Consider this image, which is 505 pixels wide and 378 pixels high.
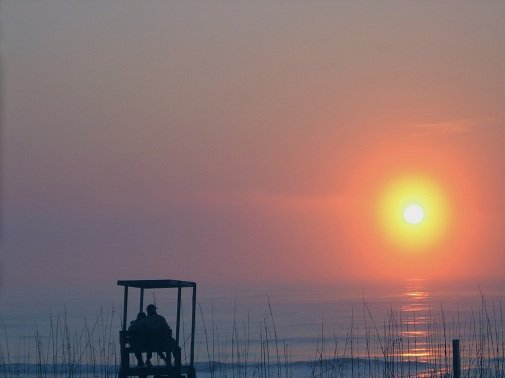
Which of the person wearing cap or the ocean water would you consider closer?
the person wearing cap

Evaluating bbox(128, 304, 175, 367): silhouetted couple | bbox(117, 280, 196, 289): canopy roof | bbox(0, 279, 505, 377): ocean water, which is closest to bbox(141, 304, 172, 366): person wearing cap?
bbox(128, 304, 175, 367): silhouetted couple

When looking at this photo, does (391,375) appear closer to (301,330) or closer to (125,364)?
(125,364)

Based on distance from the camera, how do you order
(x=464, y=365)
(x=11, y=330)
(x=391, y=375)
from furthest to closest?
(x=11, y=330), (x=464, y=365), (x=391, y=375)

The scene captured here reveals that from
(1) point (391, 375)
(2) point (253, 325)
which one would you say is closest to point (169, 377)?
(1) point (391, 375)

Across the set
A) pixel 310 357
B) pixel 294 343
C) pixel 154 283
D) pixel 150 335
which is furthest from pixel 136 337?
pixel 294 343

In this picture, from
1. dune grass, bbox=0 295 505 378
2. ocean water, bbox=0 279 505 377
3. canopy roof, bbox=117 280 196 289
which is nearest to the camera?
canopy roof, bbox=117 280 196 289

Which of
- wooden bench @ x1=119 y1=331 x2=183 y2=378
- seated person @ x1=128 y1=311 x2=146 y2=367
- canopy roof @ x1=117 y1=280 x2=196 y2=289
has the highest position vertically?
canopy roof @ x1=117 y1=280 x2=196 y2=289

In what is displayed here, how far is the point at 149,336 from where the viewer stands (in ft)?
38.4

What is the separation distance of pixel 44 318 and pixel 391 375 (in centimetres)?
4498

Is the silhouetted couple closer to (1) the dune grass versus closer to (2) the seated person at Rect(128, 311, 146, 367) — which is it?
(2) the seated person at Rect(128, 311, 146, 367)

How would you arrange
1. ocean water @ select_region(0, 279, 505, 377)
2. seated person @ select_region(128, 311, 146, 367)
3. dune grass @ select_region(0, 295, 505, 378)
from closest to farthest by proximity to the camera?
seated person @ select_region(128, 311, 146, 367)
dune grass @ select_region(0, 295, 505, 378)
ocean water @ select_region(0, 279, 505, 377)

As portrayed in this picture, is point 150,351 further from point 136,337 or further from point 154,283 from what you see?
point 154,283

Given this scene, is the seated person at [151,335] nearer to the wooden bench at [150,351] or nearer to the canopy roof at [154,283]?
the wooden bench at [150,351]

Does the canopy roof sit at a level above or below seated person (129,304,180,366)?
above
